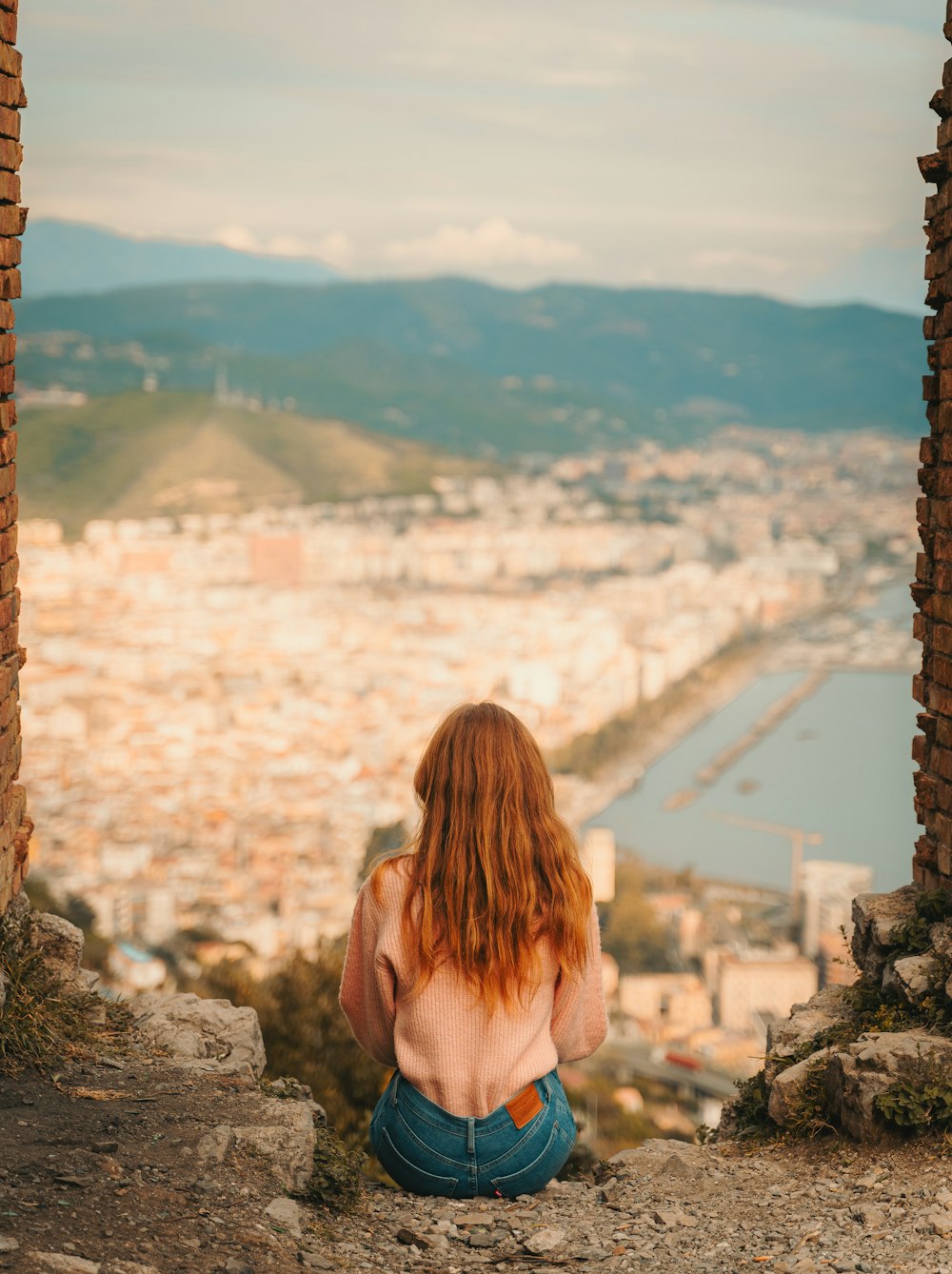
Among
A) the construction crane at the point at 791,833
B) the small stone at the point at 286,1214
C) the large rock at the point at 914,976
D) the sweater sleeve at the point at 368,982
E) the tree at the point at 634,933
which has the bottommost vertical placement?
the construction crane at the point at 791,833

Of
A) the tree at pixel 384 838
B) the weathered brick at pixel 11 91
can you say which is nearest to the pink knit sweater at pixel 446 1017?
the weathered brick at pixel 11 91

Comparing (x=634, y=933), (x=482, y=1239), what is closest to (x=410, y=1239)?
(x=482, y=1239)

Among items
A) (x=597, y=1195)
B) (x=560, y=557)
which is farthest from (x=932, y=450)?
(x=560, y=557)

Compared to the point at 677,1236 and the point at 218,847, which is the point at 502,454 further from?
the point at 677,1236

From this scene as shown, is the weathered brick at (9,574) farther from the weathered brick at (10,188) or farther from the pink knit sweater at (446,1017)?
the pink knit sweater at (446,1017)

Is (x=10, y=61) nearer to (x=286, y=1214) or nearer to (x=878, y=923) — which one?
(x=286, y=1214)

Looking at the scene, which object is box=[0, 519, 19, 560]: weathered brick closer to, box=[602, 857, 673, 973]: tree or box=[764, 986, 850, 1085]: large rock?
box=[764, 986, 850, 1085]: large rock

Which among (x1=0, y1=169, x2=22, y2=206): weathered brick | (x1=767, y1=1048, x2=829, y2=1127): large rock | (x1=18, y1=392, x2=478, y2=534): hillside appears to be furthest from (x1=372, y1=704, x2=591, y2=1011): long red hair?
(x1=18, y1=392, x2=478, y2=534): hillside
